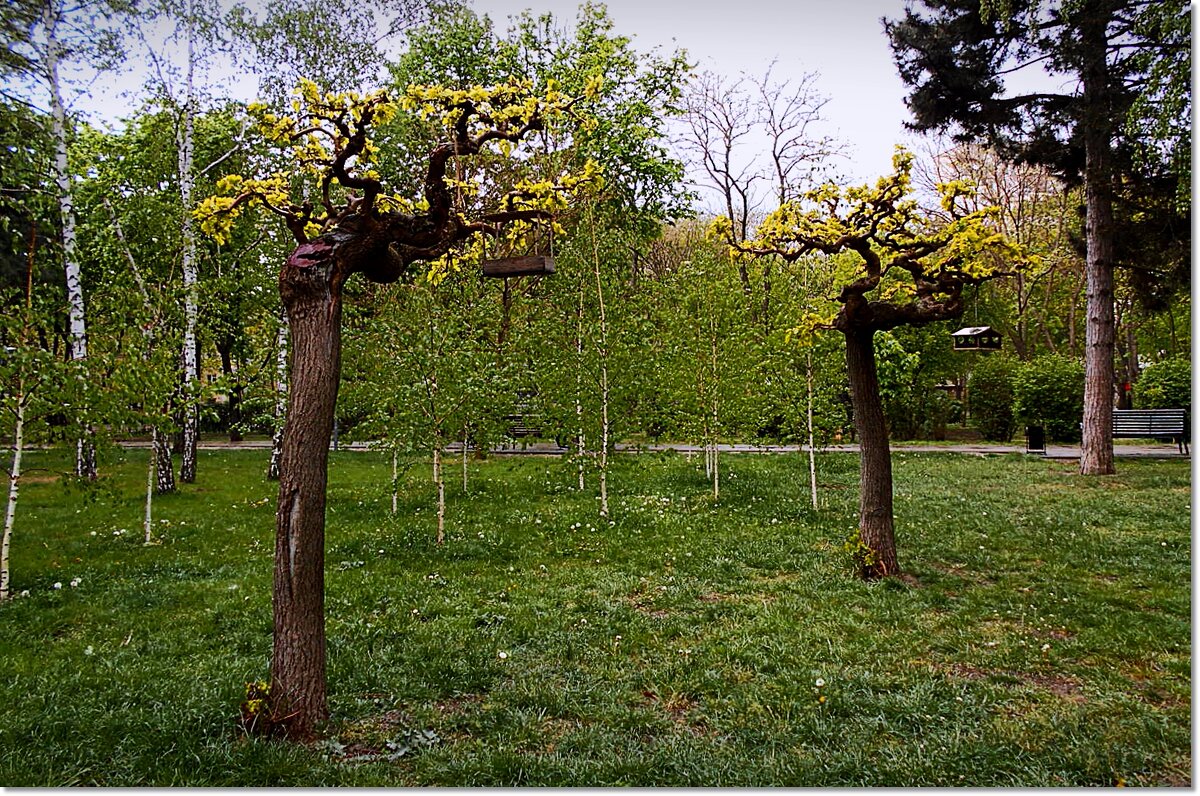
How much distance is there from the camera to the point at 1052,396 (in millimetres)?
15641

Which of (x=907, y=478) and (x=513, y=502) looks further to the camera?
(x=907, y=478)

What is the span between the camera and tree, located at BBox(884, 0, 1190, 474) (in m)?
9.90

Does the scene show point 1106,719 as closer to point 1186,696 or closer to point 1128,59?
point 1186,696

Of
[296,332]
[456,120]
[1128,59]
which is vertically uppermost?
[1128,59]

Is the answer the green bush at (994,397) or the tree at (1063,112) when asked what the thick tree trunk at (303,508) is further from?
the green bush at (994,397)

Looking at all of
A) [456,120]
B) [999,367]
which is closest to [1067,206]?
[999,367]

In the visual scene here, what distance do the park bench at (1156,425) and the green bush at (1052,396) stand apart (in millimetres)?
1829

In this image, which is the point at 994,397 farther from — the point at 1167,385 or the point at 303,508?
the point at 303,508

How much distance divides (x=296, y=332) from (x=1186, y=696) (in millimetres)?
4407

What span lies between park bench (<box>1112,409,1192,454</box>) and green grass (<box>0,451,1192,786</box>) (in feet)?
21.2

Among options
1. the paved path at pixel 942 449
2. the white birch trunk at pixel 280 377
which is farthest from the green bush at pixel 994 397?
the white birch trunk at pixel 280 377

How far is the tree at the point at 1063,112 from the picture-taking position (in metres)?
9.90

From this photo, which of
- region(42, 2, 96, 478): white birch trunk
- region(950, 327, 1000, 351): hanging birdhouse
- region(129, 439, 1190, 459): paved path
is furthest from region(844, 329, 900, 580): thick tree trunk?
region(950, 327, 1000, 351): hanging birdhouse

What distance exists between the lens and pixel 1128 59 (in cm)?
961
